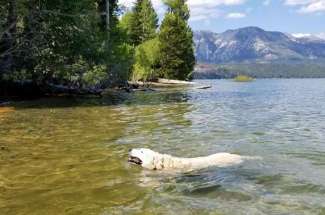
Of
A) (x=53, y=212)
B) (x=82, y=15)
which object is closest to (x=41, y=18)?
(x=82, y=15)

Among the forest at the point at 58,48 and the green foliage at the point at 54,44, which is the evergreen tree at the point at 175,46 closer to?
the forest at the point at 58,48

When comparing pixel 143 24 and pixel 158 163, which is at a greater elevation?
pixel 143 24

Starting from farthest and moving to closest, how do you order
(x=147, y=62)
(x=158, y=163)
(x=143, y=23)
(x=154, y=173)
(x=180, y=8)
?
(x=143, y=23), (x=180, y=8), (x=147, y=62), (x=158, y=163), (x=154, y=173)

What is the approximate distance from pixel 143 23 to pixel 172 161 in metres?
85.3

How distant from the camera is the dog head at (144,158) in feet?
45.0

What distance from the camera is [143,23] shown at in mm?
97312

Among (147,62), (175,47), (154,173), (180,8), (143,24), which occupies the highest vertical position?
(180,8)

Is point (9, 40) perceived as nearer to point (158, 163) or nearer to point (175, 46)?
point (158, 163)

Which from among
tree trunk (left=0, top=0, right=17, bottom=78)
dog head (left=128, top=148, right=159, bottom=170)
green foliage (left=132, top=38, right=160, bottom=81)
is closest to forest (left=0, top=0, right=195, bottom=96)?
tree trunk (left=0, top=0, right=17, bottom=78)

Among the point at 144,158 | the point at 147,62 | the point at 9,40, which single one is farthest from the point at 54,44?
the point at 147,62

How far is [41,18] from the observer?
104 feet

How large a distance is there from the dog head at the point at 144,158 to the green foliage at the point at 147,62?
6233 centimetres

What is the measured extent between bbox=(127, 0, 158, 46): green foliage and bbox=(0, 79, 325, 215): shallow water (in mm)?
71057

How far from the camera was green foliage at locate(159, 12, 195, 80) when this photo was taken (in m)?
88.1
